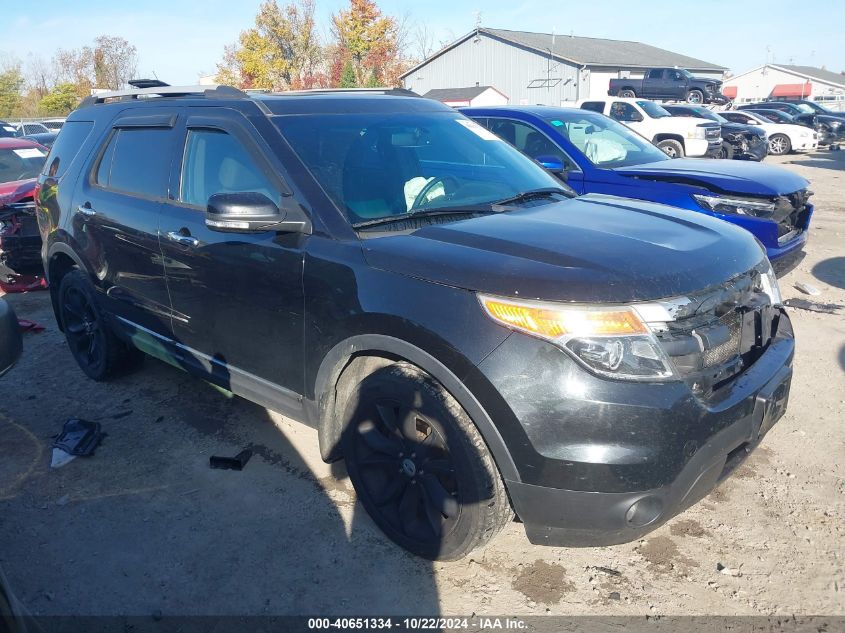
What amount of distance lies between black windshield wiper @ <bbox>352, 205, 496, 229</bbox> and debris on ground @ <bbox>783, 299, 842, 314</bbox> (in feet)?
13.7

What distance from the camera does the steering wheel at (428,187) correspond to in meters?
3.21

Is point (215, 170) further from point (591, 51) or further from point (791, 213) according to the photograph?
point (591, 51)

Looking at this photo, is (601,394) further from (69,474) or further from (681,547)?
(69,474)

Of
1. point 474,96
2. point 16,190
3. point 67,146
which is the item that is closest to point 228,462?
point 67,146

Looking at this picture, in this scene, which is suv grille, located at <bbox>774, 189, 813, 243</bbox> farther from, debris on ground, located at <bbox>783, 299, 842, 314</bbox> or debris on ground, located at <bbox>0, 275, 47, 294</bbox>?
debris on ground, located at <bbox>0, 275, 47, 294</bbox>

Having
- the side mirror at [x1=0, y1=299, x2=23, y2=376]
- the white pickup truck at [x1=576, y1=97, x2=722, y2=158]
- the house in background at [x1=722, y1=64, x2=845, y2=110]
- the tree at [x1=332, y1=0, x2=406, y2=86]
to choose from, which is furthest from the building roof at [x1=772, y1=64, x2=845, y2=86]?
the side mirror at [x1=0, y1=299, x2=23, y2=376]

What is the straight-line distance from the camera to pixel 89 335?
16.2 feet

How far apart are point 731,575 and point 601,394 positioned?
46.8 inches

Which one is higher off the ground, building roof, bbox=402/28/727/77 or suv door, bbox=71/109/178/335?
building roof, bbox=402/28/727/77

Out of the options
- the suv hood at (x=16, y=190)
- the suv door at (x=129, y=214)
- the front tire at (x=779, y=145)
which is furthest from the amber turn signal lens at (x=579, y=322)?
the front tire at (x=779, y=145)

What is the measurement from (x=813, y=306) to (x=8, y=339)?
20.9 ft

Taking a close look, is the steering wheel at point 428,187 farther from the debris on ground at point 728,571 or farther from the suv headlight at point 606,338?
the debris on ground at point 728,571

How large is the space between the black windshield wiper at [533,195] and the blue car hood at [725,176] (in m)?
2.58

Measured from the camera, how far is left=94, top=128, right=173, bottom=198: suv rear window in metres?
3.81
